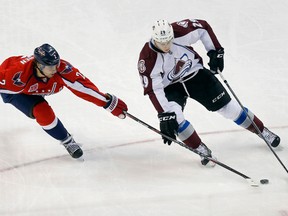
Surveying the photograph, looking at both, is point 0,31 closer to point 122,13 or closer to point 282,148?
point 122,13

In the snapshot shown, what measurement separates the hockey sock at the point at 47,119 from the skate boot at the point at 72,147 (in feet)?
0.28

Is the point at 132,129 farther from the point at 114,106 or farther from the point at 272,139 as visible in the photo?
the point at 272,139

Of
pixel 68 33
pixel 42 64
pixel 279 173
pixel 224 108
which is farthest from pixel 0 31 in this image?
pixel 279 173

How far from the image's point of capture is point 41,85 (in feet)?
11.9

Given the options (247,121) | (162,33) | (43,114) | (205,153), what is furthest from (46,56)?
(247,121)

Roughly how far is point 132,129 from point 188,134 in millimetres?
741

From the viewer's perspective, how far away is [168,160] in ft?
12.5

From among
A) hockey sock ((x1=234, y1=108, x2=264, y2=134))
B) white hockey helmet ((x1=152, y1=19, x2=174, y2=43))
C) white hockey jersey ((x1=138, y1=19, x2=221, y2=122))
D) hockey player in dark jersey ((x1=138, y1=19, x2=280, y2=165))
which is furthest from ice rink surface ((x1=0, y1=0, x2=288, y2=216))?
white hockey helmet ((x1=152, y1=19, x2=174, y2=43))

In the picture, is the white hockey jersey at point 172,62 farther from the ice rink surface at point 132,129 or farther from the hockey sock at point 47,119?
the hockey sock at point 47,119

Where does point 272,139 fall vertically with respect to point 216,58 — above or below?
below

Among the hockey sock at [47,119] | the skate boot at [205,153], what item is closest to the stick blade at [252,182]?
the skate boot at [205,153]

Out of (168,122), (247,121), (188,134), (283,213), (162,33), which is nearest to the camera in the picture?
(283,213)

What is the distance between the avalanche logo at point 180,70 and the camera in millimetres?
3590

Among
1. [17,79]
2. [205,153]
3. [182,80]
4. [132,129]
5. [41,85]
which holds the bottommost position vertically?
[132,129]
